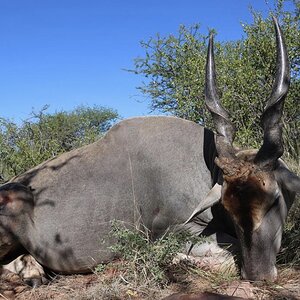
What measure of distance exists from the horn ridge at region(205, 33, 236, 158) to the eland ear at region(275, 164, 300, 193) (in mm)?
312

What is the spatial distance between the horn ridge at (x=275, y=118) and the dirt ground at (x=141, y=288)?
2.34 feet

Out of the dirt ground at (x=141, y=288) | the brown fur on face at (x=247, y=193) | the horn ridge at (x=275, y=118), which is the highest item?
the horn ridge at (x=275, y=118)

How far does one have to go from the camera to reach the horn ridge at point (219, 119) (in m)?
3.45

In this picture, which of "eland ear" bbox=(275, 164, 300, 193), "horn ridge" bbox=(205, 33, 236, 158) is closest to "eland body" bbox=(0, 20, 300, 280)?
"horn ridge" bbox=(205, 33, 236, 158)

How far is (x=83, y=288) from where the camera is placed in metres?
3.47

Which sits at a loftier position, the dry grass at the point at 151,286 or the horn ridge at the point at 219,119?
the horn ridge at the point at 219,119

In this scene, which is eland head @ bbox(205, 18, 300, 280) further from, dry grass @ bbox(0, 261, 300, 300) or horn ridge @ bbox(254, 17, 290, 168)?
dry grass @ bbox(0, 261, 300, 300)

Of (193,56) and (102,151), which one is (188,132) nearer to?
(102,151)

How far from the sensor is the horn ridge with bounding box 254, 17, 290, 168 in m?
3.24

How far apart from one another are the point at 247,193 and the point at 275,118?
0.56 metres

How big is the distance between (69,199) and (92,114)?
14734 mm

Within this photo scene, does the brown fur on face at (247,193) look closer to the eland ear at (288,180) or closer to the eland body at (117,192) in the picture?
the eland ear at (288,180)

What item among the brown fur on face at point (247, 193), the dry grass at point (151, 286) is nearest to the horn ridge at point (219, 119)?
the brown fur on face at point (247, 193)

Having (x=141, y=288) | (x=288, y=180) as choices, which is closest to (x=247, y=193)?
(x=288, y=180)
